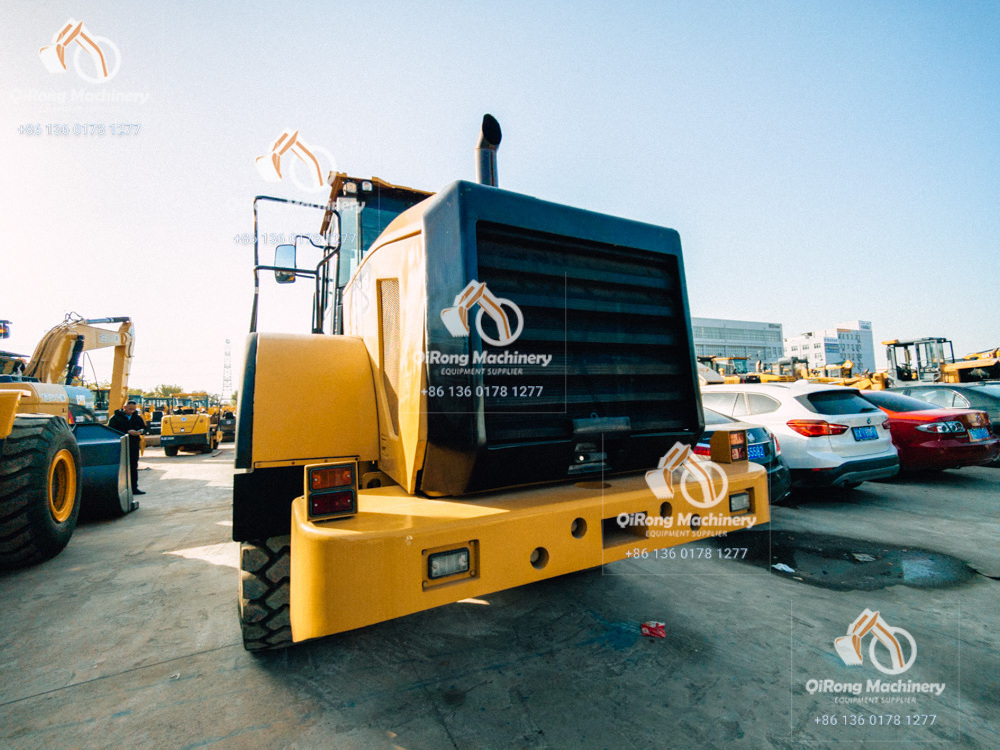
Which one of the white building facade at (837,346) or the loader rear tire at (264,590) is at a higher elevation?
the white building facade at (837,346)

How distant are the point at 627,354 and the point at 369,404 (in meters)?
1.49

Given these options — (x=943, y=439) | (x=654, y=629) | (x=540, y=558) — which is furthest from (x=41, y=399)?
(x=943, y=439)

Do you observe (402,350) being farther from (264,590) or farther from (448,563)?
(264,590)

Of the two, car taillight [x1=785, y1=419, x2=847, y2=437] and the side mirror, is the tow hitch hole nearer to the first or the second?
the side mirror

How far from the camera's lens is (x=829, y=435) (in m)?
5.52

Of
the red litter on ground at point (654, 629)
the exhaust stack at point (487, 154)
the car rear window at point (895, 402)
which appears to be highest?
the exhaust stack at point (487, 154)

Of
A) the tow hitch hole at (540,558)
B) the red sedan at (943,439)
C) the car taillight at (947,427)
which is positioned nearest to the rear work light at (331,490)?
the tow hitch hole at (540,558)

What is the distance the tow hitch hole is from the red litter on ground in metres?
1.31

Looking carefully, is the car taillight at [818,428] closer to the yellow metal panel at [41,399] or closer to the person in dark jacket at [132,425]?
the yellow metal panel at [41,399]

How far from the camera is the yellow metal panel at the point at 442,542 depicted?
157cm

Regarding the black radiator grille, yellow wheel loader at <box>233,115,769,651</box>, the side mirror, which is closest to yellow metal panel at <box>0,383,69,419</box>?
the side mirror

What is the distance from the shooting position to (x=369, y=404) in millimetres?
2564

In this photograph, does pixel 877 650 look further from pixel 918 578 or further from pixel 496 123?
pixel 496 123

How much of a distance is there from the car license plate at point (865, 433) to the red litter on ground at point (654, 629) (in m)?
4.39
